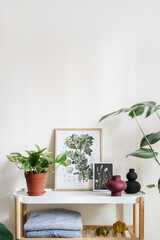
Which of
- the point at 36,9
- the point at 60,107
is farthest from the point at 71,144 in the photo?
the point at 36,9

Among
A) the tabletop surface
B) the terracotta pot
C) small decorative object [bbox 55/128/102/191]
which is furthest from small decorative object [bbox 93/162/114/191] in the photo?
the terracotta pot

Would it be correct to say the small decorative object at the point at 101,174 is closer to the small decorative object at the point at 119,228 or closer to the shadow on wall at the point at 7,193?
the small decorative object at the point at 119,228

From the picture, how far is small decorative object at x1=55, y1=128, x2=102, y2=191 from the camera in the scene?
206 cm

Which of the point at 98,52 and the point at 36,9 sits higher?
the point at 36,9

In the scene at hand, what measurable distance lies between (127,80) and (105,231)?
104 cm

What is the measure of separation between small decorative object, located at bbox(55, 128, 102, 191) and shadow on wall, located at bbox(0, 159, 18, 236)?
33cm

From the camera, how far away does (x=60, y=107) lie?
84.1 inches

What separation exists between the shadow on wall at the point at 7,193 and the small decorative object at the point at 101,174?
1.87 feet

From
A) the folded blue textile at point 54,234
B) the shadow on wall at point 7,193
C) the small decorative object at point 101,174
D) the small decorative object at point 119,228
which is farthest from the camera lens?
the shadow on wall at point 7,193

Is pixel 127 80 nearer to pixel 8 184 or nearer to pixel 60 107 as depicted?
pixel 60 107

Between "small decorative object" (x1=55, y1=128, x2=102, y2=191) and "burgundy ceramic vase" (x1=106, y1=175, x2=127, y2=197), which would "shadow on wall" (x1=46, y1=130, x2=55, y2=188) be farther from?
"burgundy ceramic vase" (x1=106, y1=175, x2=127, y2=197)

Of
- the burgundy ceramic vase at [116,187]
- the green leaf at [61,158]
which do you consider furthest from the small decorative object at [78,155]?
Answer: the burgundy ceramic vase at [116,187]

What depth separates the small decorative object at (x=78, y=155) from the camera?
206 centimetres

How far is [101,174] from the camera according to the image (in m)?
2.01
